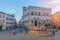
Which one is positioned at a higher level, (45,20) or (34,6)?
(34,6)

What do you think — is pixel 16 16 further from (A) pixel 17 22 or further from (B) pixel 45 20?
(B) pixel 45 20

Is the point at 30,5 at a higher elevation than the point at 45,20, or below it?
higher

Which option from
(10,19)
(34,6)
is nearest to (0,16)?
(10,19)

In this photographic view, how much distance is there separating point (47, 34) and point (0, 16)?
73 centimetres

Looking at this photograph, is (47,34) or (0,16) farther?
(47,34)

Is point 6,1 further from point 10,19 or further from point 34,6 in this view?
point 34,6

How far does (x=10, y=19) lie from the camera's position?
2.02 m

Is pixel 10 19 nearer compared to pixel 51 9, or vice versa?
pixel 10 19

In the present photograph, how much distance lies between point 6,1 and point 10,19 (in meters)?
0.27

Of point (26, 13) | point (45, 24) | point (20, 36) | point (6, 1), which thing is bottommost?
point (20, 36)

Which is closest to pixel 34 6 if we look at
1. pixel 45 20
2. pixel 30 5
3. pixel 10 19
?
pixel 30 5

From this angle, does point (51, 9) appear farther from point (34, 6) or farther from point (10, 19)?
point (10, 19)

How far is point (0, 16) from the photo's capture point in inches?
77.6

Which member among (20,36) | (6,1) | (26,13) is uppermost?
(6,1)
